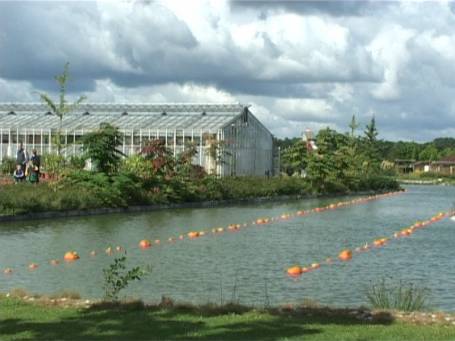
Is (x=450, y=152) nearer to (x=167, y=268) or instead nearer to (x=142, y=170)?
(x=142, y=170)

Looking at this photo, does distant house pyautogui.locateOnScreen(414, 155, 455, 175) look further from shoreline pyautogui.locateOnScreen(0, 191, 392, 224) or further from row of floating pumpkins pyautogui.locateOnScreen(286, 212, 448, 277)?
row of floating pumpkins pyautogui.locateOnScreen(286, 212, 448, 277)

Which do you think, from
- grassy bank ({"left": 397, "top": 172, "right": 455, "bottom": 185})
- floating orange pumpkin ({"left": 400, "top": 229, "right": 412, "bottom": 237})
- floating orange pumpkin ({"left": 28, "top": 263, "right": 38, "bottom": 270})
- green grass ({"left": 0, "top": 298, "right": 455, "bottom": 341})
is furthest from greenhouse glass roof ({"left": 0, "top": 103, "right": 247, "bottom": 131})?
grassy bank ({"left": 397, "top": 172, "right": 455, "bottom": 185})

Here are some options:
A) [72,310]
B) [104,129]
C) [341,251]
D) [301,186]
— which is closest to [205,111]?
[301,186]

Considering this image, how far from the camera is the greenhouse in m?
47.2

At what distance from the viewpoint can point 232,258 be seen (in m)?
16.8

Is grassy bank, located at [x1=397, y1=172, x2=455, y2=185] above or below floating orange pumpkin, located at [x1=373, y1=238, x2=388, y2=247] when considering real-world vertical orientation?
above

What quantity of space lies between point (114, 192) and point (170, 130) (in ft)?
61.4

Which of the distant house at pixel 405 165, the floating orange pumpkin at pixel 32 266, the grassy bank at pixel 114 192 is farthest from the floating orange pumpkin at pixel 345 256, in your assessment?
the distant house at pixel 405 165

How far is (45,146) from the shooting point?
164 ft

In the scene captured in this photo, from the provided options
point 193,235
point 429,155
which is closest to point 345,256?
point 193,235

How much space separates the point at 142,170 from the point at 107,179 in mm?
3858

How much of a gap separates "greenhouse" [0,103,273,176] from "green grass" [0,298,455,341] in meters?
33.6

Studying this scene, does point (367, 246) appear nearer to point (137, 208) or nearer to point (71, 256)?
point (71, 256)

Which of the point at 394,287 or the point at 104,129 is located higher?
the point at 104,129
